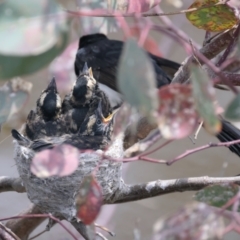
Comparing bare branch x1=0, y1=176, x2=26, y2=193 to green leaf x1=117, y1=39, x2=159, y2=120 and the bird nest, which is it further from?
green leaf x1=117, y1=39, x2=159, y2=120

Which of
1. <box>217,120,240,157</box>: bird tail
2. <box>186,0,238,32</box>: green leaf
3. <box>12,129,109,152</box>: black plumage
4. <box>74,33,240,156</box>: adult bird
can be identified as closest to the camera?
<box>186,0,238,32</box>: green leaf

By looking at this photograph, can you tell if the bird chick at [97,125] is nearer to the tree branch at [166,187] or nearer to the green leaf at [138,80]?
the tree branch at [166,187]

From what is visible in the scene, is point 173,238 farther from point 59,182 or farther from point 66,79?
point 66,79

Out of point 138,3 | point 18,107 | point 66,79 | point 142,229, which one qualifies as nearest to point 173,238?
point 138,3

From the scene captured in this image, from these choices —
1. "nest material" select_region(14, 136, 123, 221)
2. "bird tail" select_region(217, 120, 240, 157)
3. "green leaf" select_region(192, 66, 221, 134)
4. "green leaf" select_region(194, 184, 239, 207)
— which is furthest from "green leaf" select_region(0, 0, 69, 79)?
"bird tail" select_region(217, 120, 240, 157)

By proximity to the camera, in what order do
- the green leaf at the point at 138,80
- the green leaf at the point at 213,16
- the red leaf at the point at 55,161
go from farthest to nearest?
the green leaf at the point at 213,16, the red leaf at the point at 55,161, the green leaf at the point at 138,80

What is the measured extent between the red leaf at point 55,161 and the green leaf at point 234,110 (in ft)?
0.46

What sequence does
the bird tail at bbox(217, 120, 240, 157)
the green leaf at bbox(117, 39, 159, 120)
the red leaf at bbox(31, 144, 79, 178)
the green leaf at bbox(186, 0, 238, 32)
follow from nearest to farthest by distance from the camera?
the green leaf at bbox(117, 39, 159, 120)
the red leaf at bbox(31, 144, 79, 178)
the green leaf at bbox(186, 0, 238, 32)
the bird tail at bbox(217, 120, 240, 157)

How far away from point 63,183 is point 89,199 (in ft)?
2.66

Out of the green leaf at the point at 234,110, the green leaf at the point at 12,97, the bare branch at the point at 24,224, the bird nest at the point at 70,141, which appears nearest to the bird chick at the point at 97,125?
the bird nest at the point at 70,141

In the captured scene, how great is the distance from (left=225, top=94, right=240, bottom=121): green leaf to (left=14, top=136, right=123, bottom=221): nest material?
0.85 meters

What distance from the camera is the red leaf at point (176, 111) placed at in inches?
17.0

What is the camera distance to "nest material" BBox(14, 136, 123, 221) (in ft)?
4.39

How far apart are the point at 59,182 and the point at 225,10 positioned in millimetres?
711
